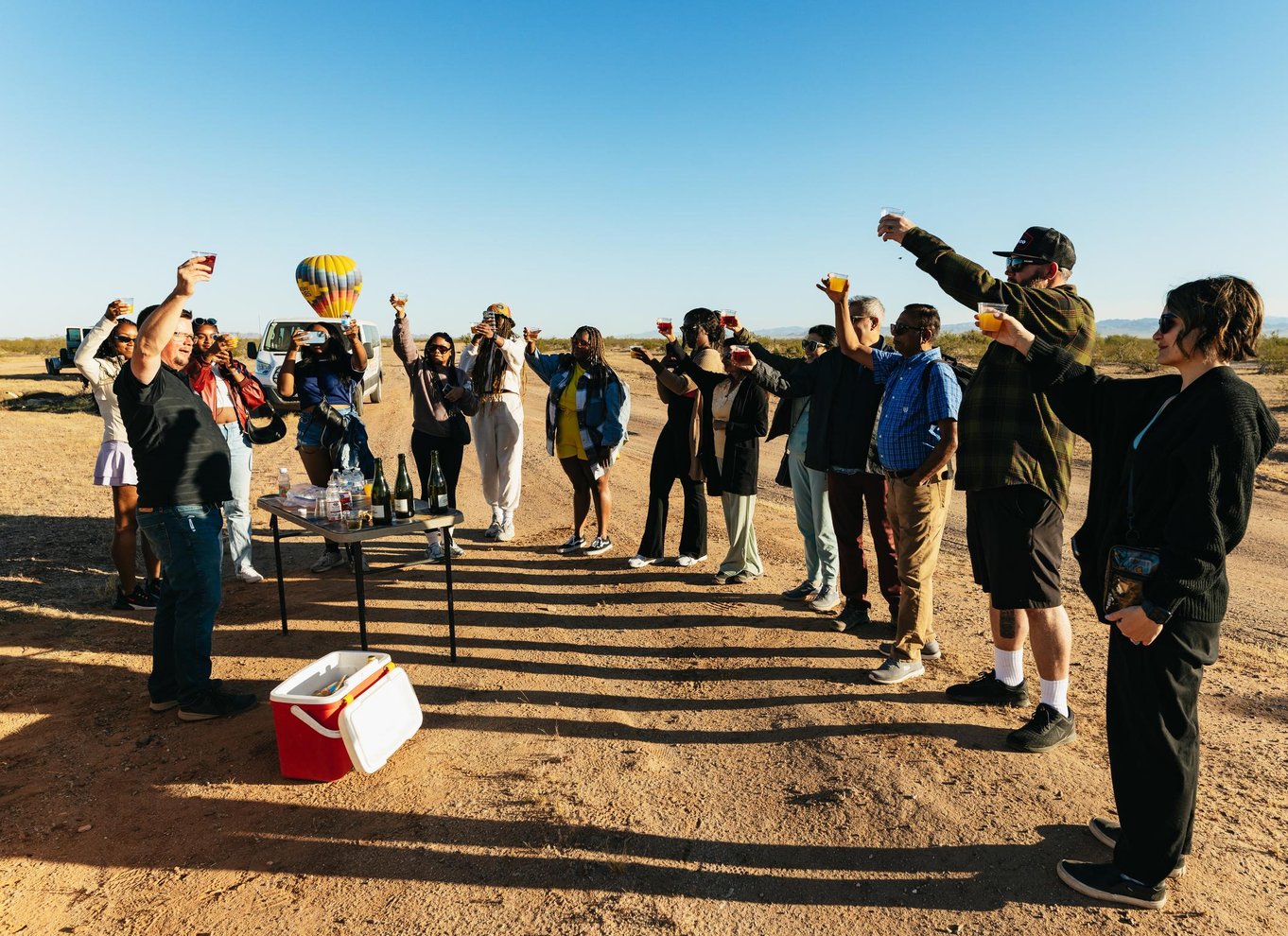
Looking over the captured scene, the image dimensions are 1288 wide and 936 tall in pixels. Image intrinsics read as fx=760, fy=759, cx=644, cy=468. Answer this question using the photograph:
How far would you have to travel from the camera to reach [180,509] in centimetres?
401

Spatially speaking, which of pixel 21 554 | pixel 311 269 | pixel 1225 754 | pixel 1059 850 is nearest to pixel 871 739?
pixel 1059 850

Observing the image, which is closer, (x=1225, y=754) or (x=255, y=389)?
(x=1225, y=754)

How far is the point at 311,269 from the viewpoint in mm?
A: 11391

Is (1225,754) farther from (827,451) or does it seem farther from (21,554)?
(21,554)

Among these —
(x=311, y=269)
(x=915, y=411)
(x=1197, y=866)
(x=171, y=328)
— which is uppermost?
(x=311, y=269)

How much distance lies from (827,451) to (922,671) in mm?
1509

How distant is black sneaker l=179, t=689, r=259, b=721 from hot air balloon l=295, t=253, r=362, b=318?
756 cm

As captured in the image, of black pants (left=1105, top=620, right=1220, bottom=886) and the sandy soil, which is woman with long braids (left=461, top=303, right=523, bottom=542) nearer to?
the sandy soil

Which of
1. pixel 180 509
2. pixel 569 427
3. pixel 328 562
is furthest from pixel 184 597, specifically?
pixel 569 427

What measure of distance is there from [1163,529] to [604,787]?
8.29 feet

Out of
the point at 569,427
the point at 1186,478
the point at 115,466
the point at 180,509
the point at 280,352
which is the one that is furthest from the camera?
the point at 280,352

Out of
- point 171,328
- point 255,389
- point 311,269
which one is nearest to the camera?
point 171,328

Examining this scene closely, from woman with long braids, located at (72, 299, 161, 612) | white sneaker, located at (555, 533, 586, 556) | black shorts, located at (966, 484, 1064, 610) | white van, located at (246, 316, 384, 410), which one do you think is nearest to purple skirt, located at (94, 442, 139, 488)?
woman with long braids, located at (72, 299, 161, 612)

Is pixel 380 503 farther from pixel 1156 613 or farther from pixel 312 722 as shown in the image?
pixel 1156 613
